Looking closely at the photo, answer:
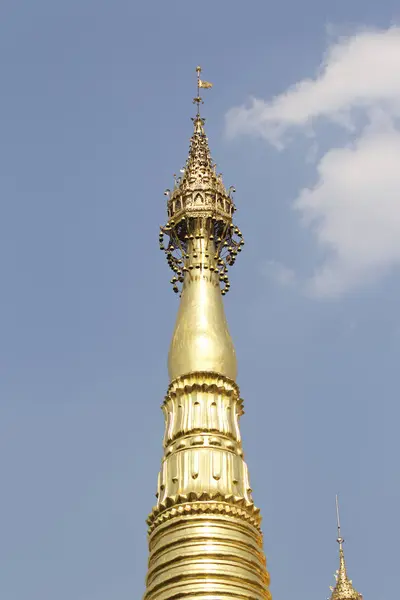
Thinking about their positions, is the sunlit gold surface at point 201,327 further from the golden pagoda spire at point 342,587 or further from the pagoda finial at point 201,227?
the golden pagoda spire at point 342,587

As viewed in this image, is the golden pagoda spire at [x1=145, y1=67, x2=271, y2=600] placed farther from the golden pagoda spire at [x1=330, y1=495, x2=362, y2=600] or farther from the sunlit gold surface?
the golden pagoda spire at [x1=330, y1=495, x2=362, y2=600]

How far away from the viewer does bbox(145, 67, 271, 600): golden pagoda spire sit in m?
20.1

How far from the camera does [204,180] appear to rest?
25.7m

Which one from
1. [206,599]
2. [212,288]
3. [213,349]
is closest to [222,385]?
[213,349]

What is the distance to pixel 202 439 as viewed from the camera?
21562 millimetres

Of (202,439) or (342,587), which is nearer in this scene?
(202,439)

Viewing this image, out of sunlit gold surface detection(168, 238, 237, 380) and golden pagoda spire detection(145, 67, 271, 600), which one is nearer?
golden pagoda spire detection(145, 67, 271, 600)

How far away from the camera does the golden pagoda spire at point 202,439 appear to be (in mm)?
20062

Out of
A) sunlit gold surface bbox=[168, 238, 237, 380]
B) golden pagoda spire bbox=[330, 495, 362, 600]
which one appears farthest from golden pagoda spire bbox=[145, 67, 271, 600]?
golden pagoda spire bbox=[330, 495, 362, 600]

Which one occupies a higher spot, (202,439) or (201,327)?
(201,327)

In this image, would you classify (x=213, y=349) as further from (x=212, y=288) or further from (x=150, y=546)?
(x=150, y=546)

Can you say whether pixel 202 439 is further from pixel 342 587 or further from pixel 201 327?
pixel 342 587

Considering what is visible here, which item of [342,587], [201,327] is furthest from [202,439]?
[342,587]

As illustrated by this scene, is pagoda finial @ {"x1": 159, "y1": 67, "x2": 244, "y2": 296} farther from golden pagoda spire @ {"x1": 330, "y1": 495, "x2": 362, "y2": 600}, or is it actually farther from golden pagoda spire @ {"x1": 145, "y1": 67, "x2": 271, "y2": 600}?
golden pagoda spire @ {"x1": 330, "y1": 495, "x2": 362, "y2": 600}
